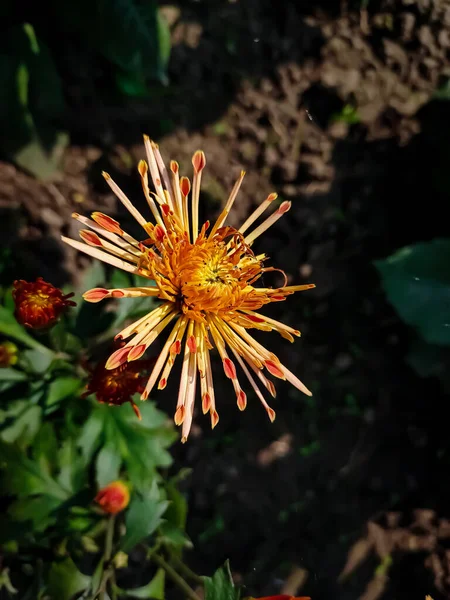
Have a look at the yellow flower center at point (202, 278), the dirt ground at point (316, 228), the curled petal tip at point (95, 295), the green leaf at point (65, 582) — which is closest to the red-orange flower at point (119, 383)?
the yellow flower center at point (202, 278)

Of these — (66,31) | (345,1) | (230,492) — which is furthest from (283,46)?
(230,492)

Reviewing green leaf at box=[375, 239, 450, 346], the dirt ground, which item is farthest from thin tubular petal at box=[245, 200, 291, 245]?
green leaf at box=[375, 239, 450, 346]

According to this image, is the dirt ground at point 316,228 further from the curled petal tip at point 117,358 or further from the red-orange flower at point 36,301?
the curled petal tip at point 117,358

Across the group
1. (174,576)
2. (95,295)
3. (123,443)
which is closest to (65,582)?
(174,576)

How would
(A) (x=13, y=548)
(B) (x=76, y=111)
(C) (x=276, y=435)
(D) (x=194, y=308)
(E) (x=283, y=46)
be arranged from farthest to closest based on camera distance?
1. (E) (x=283, y=46)
2. (C) (x=276, y=435)
3. (B) (x=76, y=111)
4. (A) (x=13, y=548)
5. (D) (x=194, y=308)

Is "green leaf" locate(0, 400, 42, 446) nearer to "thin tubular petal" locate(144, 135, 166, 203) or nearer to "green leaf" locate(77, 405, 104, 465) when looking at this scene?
"green leaf" locate(77, 405, 104, 465)

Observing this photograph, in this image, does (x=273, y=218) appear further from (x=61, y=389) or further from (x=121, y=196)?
(x=61, y=389)

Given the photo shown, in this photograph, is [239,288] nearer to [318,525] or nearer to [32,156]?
[32,156]
